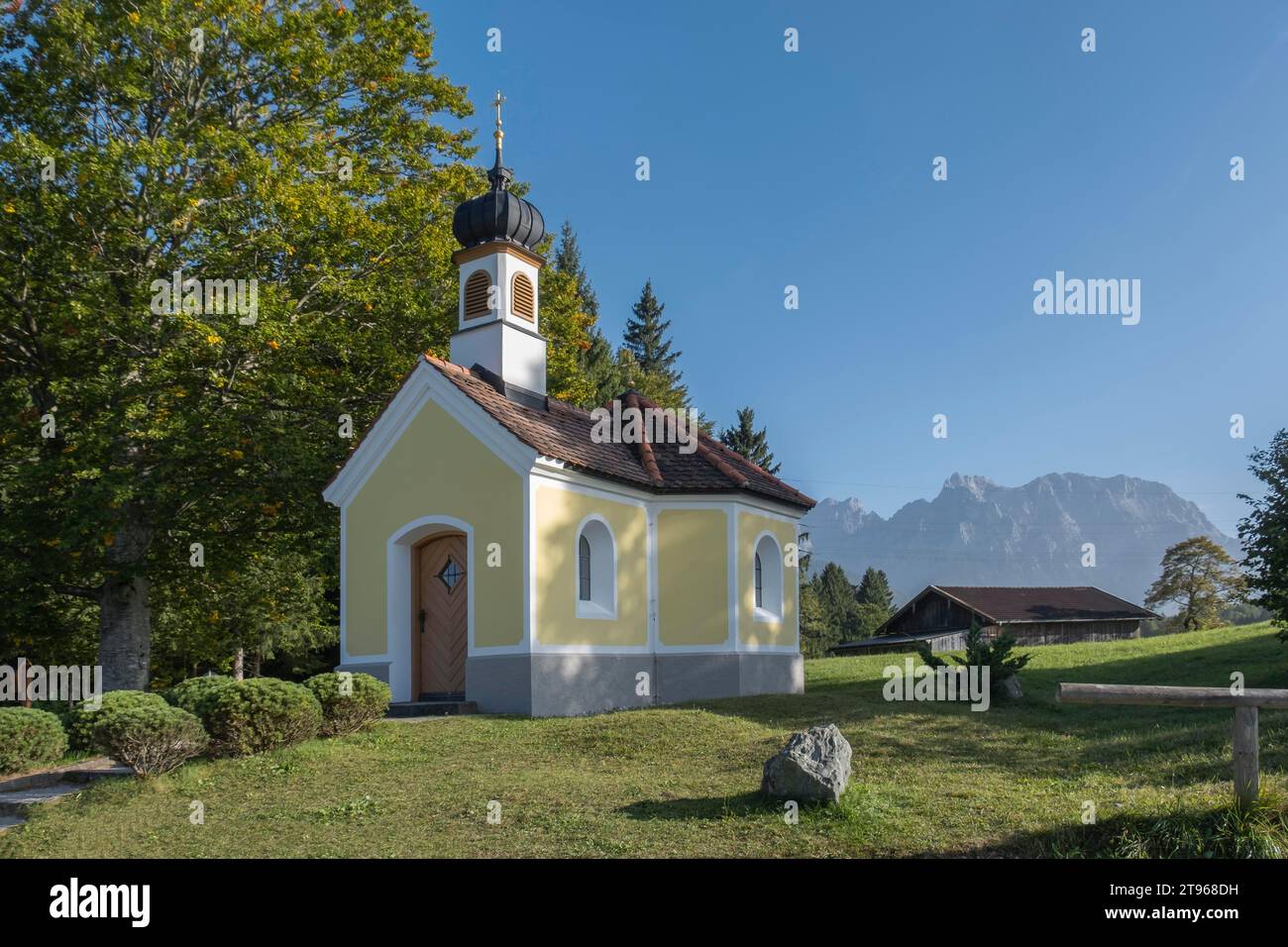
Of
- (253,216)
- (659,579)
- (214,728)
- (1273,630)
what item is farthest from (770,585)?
(1273,630)

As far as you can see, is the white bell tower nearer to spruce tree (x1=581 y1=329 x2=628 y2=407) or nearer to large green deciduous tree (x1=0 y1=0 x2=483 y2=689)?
large green deciduous tree (x1=0 y1=0 x2=483 y2=689)

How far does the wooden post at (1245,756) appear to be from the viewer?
25.4ft

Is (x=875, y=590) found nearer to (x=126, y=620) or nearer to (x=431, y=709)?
(x=126, y=620)

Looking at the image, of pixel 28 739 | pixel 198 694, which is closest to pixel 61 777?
pixel 28 739

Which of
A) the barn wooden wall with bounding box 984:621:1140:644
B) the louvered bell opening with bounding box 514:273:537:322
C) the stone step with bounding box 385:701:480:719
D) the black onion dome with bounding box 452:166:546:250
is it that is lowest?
the barn wooden wall with bounding box 984:621:1140:644

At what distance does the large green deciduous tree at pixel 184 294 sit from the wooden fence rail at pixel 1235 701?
16.1m

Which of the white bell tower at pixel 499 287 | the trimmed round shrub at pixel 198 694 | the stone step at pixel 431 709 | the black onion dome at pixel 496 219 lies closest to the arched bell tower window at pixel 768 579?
the white bell tower at pixel 499 287

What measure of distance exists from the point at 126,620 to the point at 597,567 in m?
10.5

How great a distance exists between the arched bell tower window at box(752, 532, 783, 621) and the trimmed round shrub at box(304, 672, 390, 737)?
8.90 meters

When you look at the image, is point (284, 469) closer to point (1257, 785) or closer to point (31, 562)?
point (31, 562)

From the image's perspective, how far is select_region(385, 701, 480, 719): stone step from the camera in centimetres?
1588

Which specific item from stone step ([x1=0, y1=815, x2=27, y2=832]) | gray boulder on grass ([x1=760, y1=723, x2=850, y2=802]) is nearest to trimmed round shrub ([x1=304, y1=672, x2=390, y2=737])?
stone step ([x1=0, y1=815, x2=27, y2=832])

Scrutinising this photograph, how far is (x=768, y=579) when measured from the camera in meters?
20.4

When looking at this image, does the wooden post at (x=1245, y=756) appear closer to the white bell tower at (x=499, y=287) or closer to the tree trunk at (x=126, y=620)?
the white bell tower at (x=499, y=287)
